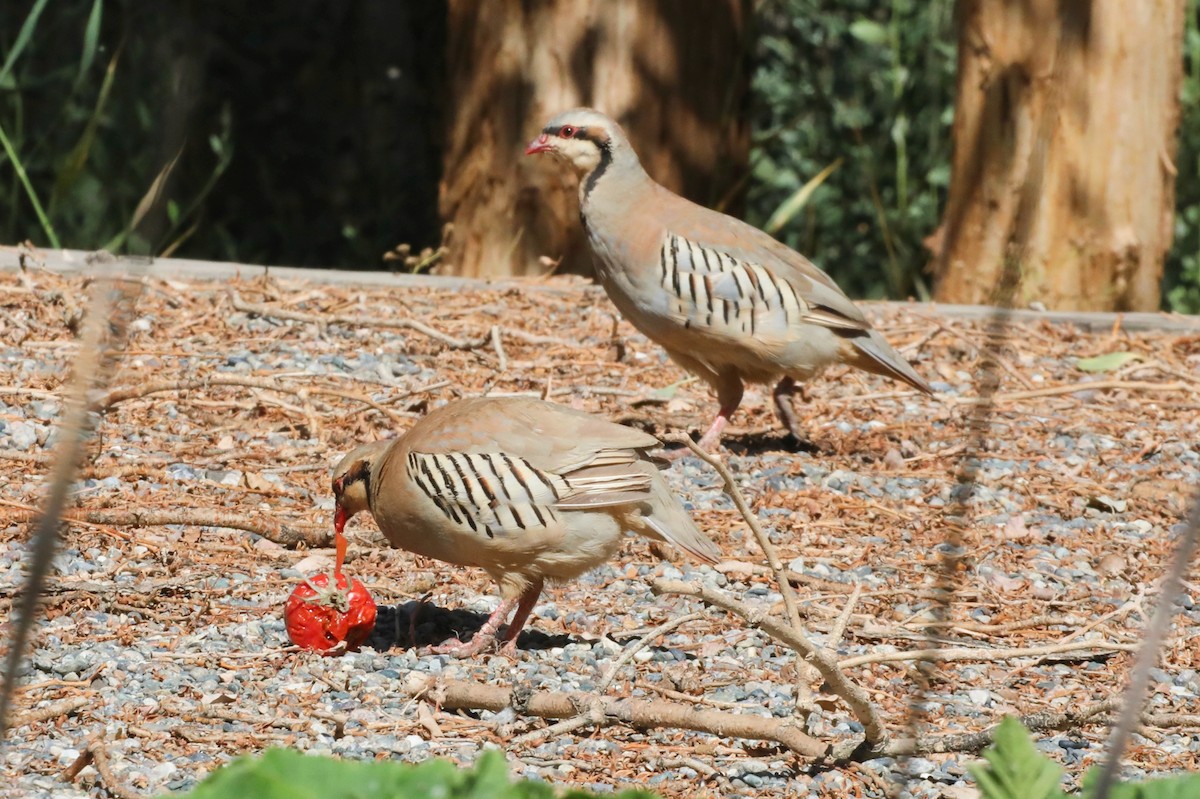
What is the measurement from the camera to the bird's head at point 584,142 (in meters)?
6.26

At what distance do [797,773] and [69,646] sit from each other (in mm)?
1788

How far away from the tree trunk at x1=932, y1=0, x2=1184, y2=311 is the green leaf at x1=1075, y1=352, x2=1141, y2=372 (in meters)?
0.96

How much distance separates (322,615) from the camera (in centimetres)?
379

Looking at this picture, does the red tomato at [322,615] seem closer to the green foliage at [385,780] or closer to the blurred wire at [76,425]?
the green foliage at [385,780]

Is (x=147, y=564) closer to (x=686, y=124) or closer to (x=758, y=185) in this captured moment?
(x=686, y=124)

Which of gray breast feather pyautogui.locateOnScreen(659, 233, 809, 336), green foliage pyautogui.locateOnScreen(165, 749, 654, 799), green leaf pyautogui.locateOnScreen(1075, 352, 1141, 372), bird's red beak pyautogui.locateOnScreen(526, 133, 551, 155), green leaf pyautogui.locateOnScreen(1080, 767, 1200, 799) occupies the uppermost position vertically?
bird's red beak pyautogui.locateOnScreen(526, 133, 551, 155)

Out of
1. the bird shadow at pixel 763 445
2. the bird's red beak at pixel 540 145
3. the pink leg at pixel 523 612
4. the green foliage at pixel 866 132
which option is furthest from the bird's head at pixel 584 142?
the green foliage at pixel 866 132

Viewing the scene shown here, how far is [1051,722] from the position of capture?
10.8 ft

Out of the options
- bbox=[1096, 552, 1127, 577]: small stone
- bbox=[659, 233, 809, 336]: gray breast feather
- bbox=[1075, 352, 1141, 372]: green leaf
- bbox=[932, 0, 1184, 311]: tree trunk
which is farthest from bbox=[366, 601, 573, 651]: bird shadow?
bbox=[932, 0, 1184, 311]: tree trunk

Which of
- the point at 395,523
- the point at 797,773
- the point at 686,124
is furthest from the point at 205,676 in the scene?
the point at 686,124

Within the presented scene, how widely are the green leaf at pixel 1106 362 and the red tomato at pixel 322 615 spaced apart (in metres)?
4.24

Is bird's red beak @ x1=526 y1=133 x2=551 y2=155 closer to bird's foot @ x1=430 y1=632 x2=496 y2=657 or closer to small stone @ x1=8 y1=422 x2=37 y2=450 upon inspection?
small stone @ x1=8 y1=422 x2=37 y2=450

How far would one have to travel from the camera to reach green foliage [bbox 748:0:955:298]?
34.9 ft

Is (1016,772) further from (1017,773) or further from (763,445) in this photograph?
(763,445)
